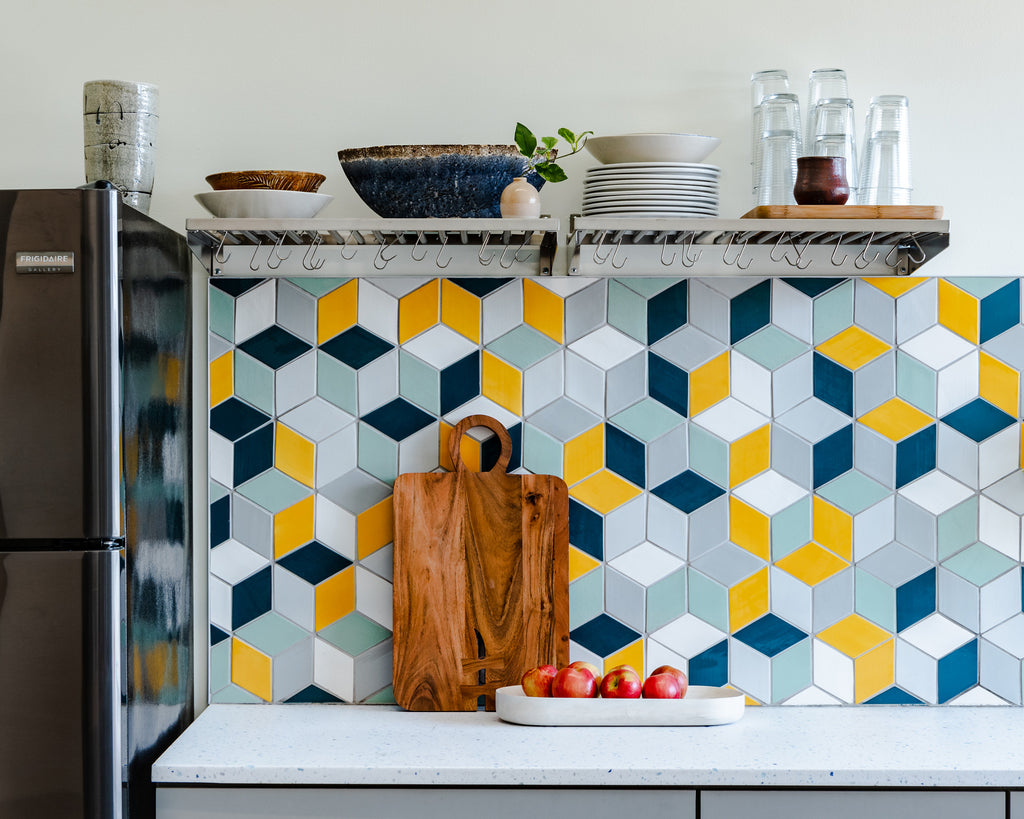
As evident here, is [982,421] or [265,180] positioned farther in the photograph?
[982,421]

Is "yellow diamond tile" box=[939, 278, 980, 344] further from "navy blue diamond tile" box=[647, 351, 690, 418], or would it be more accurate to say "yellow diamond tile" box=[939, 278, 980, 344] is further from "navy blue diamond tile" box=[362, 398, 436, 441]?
"navy blue diamond tile" box=[362, 398, 436, 441]

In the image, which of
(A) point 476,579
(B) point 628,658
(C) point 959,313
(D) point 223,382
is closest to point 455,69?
(D) point 223,382

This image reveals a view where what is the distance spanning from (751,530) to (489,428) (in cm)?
56

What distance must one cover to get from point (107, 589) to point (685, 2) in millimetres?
1535

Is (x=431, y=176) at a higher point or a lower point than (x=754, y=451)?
higher

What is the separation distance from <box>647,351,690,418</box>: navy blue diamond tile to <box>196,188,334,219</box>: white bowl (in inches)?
29.3

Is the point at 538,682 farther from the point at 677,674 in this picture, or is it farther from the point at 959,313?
the point at 959,313

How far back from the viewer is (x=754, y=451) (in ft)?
6.68

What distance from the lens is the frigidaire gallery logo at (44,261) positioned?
1506mm

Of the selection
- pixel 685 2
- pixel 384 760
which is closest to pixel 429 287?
pixel 685 2

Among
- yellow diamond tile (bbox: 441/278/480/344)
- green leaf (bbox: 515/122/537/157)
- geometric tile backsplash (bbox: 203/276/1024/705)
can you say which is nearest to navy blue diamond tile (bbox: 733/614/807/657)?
geometric tile backsplash (bbox: 203/276/1024/705)

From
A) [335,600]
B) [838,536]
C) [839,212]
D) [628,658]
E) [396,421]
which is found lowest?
[628,658]

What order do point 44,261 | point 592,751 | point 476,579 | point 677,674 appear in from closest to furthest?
point 44,261 < point 592,751 < point 677,674 < point 476,579

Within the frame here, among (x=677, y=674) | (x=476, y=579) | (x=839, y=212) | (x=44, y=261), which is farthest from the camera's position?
(x=476, y=579)
